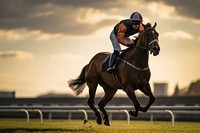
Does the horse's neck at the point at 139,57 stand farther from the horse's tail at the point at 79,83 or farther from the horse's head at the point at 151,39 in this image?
the horse's tail at the point at 79,83

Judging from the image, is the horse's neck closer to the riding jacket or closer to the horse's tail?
the riding jacket

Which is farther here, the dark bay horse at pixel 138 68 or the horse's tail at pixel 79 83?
the horse's tail at pixel 79 83

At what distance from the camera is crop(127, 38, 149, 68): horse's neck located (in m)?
11.9

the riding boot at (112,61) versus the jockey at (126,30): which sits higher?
the jockey at (126,30)

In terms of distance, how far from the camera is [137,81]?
1180 cm

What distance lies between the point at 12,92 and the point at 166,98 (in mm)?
16446

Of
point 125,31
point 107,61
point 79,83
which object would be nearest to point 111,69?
point 107,61

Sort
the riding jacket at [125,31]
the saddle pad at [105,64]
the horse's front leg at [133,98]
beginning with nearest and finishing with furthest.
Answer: the horse's front leg at [133,98] → the riding jacket at [125,31] → the saddle pad at [105,64]

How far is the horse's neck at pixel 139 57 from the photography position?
39.0 feet

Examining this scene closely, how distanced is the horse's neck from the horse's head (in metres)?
0.15

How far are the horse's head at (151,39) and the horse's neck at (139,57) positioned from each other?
0.48 ft

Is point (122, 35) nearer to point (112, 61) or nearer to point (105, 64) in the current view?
point (112, 61)

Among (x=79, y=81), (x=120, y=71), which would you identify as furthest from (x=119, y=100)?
(x=120, y=71)

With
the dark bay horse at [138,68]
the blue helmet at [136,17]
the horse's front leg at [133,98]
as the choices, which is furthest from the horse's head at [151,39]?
the horse's front leg at [133,98]
